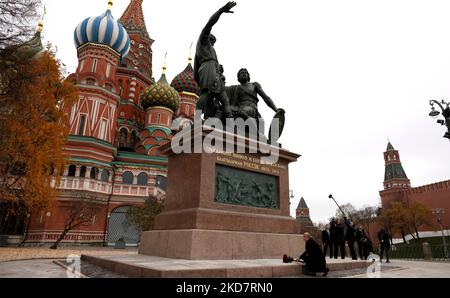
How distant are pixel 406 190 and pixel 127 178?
64.8 metres

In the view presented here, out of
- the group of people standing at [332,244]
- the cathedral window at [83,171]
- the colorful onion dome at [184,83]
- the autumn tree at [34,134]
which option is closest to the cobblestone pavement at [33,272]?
the group of people standing at [332,244]

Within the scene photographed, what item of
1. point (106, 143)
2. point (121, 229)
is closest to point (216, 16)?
point (106, 143)

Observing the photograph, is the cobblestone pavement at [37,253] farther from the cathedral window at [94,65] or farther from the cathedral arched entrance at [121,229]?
the cathedral window at [94,65]

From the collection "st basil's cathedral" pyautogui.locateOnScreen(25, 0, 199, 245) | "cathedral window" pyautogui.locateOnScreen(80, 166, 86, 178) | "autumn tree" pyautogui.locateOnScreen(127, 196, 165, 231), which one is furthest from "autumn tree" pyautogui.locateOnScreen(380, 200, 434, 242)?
"cathedral window" pyautogui.locateOnScreen(80, 166, 86, 178)

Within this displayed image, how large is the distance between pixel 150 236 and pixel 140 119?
36283mm

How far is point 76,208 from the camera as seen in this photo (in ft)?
72.0

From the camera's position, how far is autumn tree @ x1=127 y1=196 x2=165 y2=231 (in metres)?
22.4

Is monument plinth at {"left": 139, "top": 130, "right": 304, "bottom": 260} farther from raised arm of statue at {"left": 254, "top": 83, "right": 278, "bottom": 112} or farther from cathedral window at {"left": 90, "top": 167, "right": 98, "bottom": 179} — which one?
cathedral window at {"left": 90, "top": 167, "right": 98, "bottom": 179}

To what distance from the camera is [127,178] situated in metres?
29.7

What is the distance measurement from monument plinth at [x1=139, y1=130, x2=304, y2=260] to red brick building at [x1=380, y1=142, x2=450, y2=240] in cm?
6188

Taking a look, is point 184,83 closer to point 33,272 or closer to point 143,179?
point 143,179

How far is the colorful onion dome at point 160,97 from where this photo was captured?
128ft
